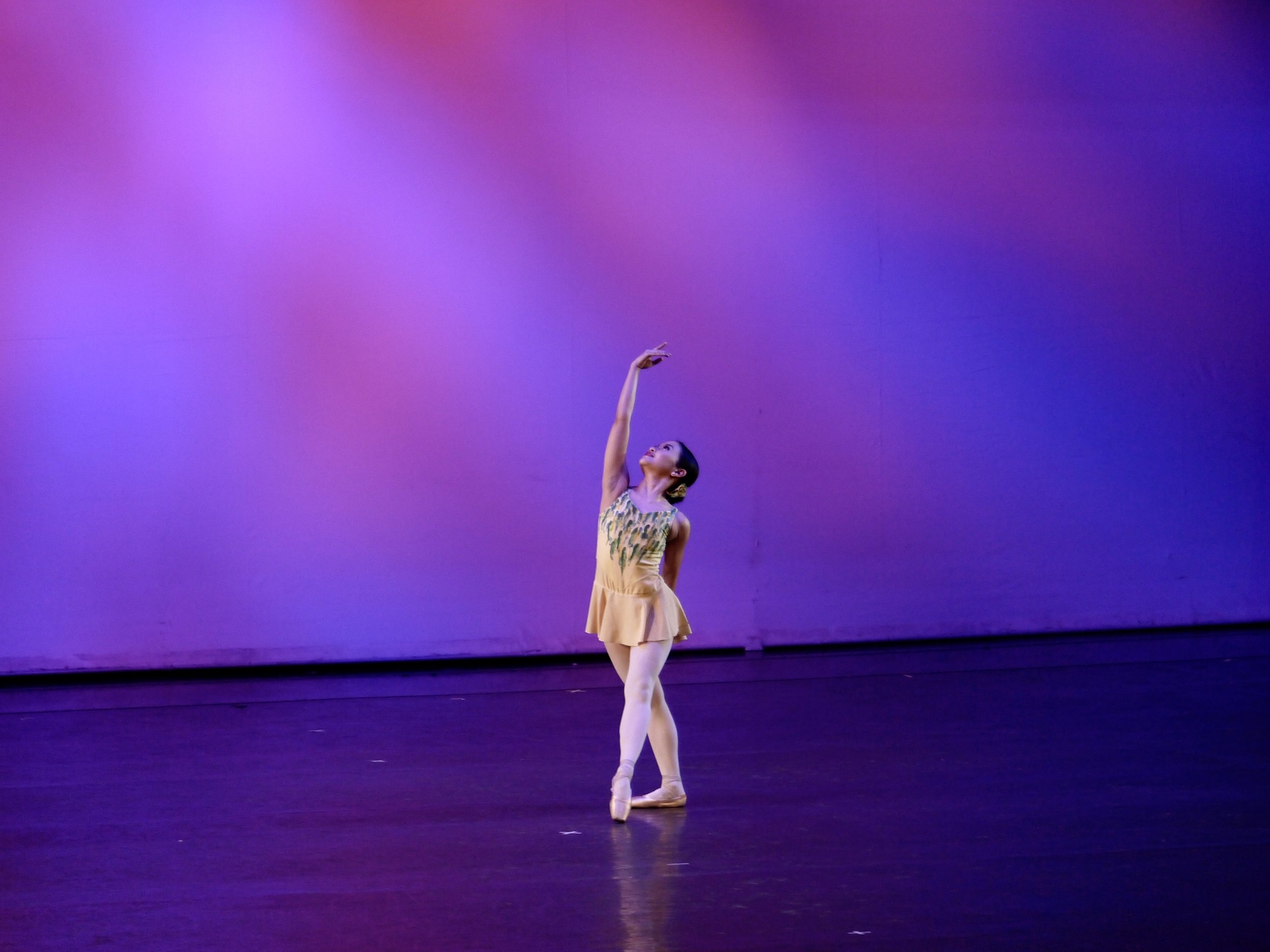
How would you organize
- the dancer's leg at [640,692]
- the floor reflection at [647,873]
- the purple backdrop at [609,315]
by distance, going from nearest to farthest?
the floor reflection at [647,873] → the dancer's leg at [640,692] → the purple backdrop at [609,315]

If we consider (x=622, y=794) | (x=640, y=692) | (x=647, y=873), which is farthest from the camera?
(x=640, y=692)

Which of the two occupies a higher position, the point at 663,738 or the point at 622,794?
the point at 663,738

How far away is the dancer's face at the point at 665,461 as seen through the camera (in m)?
4.36

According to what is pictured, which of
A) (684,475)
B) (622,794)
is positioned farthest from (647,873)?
(684,475)

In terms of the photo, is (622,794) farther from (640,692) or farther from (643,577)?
(643,577)

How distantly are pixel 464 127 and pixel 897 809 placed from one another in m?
4.66

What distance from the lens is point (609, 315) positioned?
7.59 m

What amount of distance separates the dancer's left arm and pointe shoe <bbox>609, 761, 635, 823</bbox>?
0.58 m

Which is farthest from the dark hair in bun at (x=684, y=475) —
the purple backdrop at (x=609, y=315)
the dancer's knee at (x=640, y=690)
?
the purple backdrop at (x=609, y=315)

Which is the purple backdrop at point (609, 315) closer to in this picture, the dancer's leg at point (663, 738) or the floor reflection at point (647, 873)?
the dancer's leg at point (663, 738)

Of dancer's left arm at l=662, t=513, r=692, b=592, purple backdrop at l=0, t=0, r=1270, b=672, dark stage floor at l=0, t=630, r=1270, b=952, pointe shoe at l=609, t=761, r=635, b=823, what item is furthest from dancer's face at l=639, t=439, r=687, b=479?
purple backdrop at l=0, t=0, r=1270, b=672

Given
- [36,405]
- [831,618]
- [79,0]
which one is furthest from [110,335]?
[831,618]

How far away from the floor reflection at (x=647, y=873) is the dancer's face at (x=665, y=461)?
104 cm

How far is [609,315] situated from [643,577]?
11.2ft
